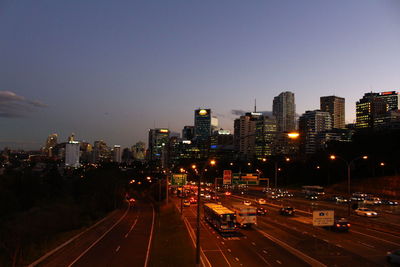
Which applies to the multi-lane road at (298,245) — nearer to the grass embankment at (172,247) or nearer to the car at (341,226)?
the car at (341,226)

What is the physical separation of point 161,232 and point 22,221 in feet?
166

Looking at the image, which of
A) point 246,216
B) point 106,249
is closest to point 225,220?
point 246,216

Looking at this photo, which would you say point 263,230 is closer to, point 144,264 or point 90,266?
point 144,264

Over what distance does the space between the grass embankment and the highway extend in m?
1.01

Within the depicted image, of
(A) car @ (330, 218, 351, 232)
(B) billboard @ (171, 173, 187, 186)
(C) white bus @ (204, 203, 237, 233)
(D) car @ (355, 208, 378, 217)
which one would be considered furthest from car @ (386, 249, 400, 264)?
(B) billboard @ (171, 173, 187, 186)

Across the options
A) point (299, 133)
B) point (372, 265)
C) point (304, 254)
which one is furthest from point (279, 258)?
point (299, 133)

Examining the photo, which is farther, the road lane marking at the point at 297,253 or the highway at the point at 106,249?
the highway at the point at 106,249

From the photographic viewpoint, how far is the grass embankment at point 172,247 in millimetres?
27375

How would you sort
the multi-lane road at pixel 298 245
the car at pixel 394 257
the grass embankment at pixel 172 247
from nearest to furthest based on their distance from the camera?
the car at pixel 394 257 → the multi-lane road at pixel 298 245 → the grass embankment at pixel 172 247

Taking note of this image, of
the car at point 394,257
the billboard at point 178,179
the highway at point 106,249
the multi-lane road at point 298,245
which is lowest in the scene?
Result: the highway at point 106,249

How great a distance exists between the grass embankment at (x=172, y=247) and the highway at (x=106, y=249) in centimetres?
101

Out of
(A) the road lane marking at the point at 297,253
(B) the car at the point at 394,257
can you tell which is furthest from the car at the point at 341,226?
(B) the car at the point at 394,257

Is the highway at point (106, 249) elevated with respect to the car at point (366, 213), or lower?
lower

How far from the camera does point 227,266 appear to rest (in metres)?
25.7
